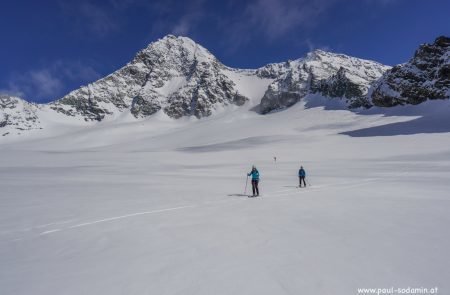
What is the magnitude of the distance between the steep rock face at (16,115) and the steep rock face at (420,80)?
551 feet

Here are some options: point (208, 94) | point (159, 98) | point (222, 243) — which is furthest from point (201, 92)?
point (222, 243)

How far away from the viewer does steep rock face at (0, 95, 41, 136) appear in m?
160

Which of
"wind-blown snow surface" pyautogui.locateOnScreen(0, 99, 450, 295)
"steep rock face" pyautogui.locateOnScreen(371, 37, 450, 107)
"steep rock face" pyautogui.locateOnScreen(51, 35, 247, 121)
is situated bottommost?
"wind-blown snow surface" pyautogui.locateOnScreen(0, 99, 450, 295)

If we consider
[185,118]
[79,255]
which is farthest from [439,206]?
[185,118]

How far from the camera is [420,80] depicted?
91438 millimetres

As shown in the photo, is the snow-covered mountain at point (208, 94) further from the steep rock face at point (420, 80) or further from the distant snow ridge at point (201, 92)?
the steep rock face at point (420, 80)

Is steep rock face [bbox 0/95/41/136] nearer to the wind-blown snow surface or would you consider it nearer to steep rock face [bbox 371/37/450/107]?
steep rock face [bbox 371/37/450/107]

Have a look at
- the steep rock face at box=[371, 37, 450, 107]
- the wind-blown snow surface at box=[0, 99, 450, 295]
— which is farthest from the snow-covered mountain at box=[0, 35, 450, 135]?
the wind-blown snow surface at box=[0, 99, 450, 295]

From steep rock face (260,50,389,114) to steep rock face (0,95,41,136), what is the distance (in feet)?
423

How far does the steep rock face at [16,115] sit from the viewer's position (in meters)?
160

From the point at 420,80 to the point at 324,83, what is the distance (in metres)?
44.4

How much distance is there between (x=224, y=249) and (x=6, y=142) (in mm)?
177523

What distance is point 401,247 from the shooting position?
578cm

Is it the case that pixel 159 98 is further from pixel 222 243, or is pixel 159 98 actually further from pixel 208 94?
pixel 222 243
